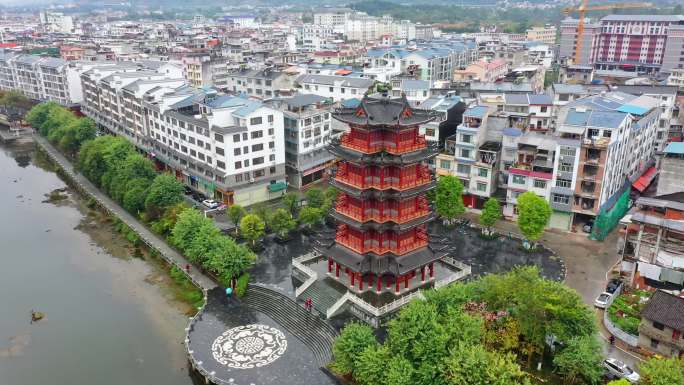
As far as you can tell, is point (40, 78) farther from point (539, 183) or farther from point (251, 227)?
point (539, 183)

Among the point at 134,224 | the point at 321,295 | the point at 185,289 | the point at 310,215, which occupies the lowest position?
the point at 185,289

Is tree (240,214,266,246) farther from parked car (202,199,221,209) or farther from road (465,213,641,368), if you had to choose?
road (465,213,641,368)

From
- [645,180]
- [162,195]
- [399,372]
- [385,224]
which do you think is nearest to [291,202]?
[162,195]

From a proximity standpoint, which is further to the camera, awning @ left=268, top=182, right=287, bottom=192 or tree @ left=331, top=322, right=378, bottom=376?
awning @ left=268, top=182, right=287, bottom=192

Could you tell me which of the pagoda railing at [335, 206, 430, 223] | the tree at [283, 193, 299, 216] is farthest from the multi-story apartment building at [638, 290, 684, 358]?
the tree at [283, 193, 299, 216]

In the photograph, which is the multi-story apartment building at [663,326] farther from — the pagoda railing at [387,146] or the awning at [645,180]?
the awning at [645,180]

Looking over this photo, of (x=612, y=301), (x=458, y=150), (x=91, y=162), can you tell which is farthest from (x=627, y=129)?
(x=91, y=162)
